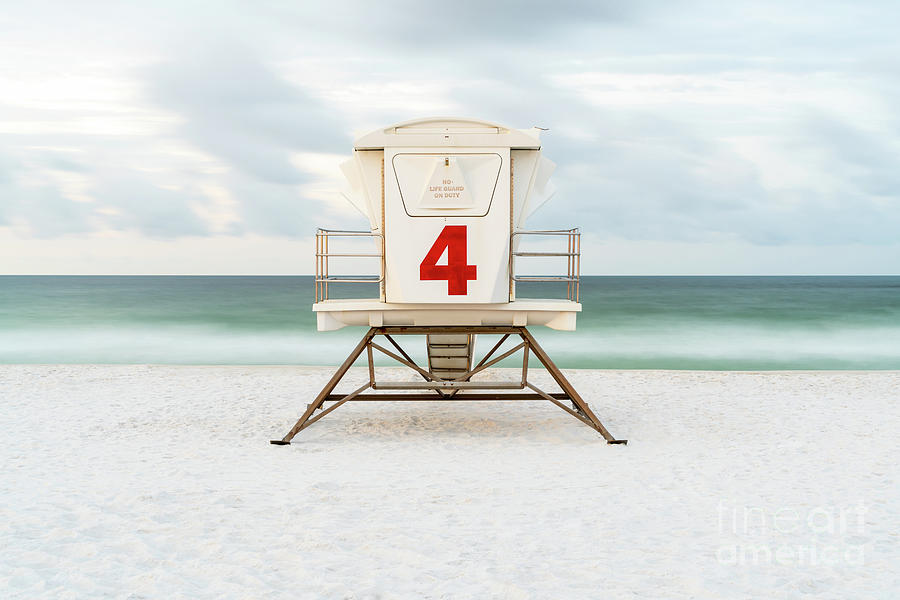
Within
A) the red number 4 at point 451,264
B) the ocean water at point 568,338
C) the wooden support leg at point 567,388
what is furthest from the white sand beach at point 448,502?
the ocean water at point 568,338

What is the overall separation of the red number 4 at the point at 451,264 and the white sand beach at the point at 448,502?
6.10 ft

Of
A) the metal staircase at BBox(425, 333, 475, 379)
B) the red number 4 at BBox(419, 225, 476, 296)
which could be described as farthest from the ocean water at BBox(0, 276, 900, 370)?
the red number 4 at BBox(419, 225, 476, 296)

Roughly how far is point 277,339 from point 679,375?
676 inches

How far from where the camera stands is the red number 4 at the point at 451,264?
22.6ft

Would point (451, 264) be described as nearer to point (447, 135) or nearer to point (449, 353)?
point (447, 135)

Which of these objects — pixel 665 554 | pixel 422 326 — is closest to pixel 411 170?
pixel 422 326

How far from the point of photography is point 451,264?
6.93 m

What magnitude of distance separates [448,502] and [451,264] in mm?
2609

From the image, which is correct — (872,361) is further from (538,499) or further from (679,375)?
(538,499)

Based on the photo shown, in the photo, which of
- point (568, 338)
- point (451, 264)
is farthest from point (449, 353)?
point (568, 338)

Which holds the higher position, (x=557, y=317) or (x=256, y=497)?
(x=557, y=317)

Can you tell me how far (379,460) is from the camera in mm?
6691

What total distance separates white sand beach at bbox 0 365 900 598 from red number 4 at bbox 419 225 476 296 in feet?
6.10

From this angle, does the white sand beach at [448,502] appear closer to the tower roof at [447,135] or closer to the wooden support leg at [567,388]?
the wooden support leg at [567,388]
